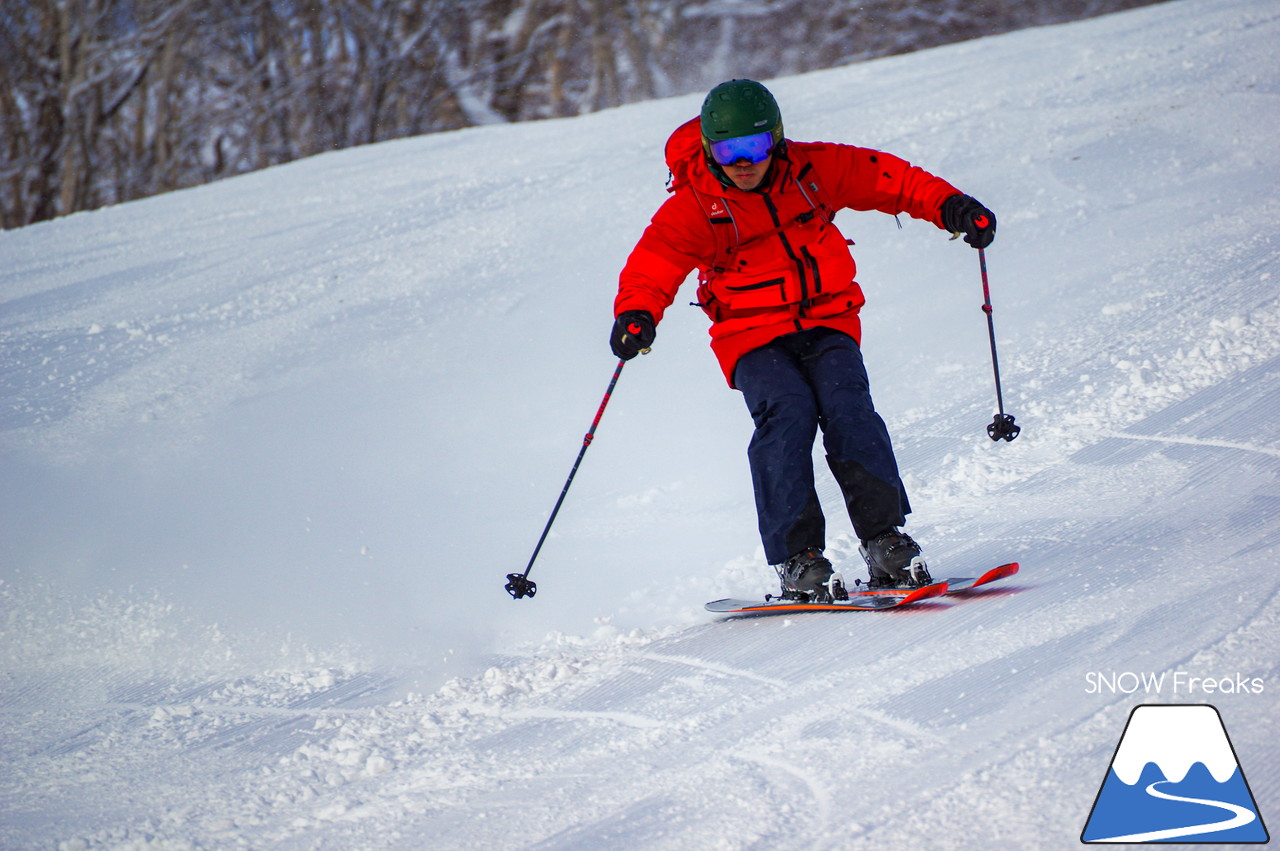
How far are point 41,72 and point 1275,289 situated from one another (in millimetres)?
20223

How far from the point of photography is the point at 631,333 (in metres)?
3.02

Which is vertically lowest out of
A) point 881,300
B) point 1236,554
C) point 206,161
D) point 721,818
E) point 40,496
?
point 721,818

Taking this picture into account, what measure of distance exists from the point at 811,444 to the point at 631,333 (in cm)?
59

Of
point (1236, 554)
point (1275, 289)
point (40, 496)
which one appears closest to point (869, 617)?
point (1236, 554)

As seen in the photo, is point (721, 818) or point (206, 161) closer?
point (721, 818)

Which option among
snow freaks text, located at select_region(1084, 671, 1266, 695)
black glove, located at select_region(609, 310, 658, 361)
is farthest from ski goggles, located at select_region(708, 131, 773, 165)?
snow freaks text, located at select_region(1084, 671, 1266, 695)

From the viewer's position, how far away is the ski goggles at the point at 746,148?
9.62ft

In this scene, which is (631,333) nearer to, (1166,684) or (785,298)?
(785,298)

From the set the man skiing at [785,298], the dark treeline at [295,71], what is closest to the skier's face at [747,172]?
the man skiing at [785,298]

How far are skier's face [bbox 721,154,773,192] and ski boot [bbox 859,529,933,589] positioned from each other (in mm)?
1013

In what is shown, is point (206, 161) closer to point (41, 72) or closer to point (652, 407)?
point (41, 72)

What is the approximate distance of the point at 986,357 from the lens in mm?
5281

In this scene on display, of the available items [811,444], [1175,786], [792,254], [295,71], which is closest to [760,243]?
[792,254]

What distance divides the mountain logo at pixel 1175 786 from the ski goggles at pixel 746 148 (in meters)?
1.62
